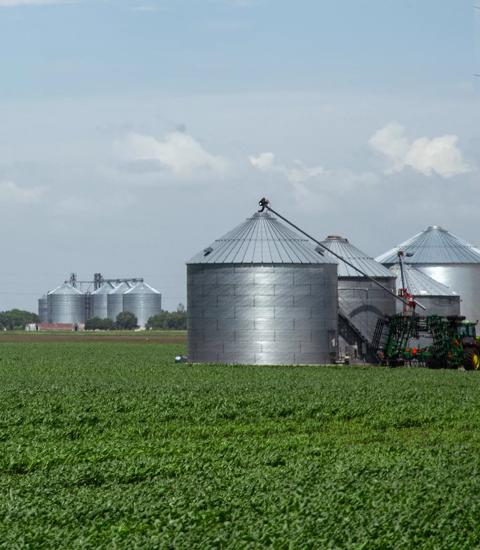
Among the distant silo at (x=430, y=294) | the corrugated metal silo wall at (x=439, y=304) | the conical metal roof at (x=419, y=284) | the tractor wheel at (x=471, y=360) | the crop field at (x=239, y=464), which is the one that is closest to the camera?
the crop field at (x=239, y=464)

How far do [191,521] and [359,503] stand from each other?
2.76 meters

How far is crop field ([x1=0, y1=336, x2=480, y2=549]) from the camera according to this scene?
17000mm

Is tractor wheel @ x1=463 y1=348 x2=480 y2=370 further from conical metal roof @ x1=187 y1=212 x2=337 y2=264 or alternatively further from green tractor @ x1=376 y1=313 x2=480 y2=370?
conical metal roof @ x1=187 y1=212 x2=337 y2=264

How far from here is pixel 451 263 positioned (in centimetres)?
8631

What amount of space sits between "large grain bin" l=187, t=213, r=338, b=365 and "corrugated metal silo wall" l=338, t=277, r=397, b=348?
268 cm

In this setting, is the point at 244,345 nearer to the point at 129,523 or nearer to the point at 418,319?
the point at 418,319

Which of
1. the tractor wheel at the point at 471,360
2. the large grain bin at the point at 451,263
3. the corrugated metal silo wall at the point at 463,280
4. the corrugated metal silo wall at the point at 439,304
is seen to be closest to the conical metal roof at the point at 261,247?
the tractor wheel at the point at 471,360

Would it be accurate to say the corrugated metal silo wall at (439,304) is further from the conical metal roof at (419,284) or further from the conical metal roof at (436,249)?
the conical metal roof at (436,249)

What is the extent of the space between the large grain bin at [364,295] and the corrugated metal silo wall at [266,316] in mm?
3023

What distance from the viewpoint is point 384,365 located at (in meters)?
64.6

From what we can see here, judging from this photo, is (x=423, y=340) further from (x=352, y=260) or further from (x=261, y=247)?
(x=261, y=247)

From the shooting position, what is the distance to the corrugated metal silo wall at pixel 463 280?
282 ft

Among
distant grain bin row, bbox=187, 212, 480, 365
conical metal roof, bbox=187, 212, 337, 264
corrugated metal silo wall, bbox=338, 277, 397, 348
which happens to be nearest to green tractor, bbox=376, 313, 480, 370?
corrugated metal silo wall, bbox=338, 277, 397, 348

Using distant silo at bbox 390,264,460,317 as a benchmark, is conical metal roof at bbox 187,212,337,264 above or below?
above
